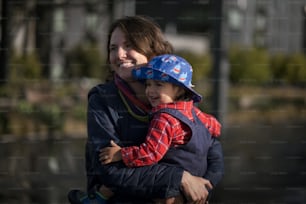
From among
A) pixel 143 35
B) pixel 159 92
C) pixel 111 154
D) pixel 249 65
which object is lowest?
pixel 249 65

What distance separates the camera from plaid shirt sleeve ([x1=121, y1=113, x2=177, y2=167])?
2172 millimetres

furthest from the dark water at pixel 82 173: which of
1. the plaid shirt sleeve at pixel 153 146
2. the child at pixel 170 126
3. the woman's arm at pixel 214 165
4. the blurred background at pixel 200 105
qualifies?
the plaid shirt sleeve at pixel 153 146

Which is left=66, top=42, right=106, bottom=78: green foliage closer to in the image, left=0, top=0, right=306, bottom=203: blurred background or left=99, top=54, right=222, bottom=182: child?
left=0, top=0, right=306, bottom=203: blurred background

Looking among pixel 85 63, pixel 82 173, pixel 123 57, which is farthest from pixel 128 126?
pixel 85 63

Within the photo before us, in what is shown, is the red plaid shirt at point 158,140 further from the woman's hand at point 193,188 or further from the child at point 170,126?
the woman's hand at point 193,188

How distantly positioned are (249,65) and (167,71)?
41.9 ft

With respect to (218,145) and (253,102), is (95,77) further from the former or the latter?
(218,145)

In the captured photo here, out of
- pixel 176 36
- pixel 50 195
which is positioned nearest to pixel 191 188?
pixel 50 195

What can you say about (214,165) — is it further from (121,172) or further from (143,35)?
(143,35)

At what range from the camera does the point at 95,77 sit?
1412cm

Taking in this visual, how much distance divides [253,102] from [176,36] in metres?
18.5

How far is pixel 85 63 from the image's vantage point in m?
14.7

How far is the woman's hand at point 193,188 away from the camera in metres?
2.21

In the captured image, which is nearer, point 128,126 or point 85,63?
point 128,126
